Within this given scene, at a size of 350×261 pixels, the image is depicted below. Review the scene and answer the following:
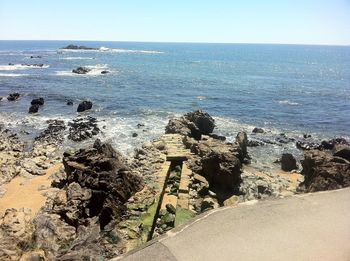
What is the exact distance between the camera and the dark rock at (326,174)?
Result: 1875 centimetres

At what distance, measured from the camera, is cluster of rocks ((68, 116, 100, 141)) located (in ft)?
110

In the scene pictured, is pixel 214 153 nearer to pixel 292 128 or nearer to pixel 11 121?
pixel 292 128

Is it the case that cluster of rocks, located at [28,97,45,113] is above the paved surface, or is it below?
below

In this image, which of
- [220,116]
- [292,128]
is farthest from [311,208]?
[220,116]

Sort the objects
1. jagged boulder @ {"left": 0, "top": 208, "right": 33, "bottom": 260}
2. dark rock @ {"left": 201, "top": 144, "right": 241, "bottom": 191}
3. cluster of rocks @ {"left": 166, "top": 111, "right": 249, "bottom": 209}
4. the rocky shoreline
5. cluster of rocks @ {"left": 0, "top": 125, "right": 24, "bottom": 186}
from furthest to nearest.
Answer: cluster of rocks @ {"left": 0, "top": 125, "right": 24, "bottom": 186} → dark rock @ {"left": 201, "top": 144, "right": 241, "bottom": 191} → cluster of rocks @ {"left": 166, "top": 111, "right": 249, "bottom": 209} → the rocky shoreline → jagged boulder @ {"left": 0, "top": 208, "right": 33, "bottom": 260}

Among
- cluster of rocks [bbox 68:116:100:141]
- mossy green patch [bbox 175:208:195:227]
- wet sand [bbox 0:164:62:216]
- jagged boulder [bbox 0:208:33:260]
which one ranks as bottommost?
wet sand [bbox 0:164:62:216]

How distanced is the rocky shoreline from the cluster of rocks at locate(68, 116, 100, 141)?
2630 mm

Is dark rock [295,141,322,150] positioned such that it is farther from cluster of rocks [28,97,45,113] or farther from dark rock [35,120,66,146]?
cluster of rocks [28,97,45,113]

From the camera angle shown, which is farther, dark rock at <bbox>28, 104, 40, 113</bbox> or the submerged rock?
the submerged rock

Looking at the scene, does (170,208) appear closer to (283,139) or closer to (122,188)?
(122,188)

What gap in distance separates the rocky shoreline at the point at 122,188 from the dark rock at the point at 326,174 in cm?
5

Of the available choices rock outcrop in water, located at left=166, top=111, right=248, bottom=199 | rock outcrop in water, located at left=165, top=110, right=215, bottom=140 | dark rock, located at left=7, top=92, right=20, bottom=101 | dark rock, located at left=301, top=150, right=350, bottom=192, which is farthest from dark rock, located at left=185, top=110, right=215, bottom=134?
dark rock, located at left=7, top=92, right=20, bottom=101

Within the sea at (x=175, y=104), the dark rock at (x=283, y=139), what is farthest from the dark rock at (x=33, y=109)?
the dark rock at (x=283, y=139)

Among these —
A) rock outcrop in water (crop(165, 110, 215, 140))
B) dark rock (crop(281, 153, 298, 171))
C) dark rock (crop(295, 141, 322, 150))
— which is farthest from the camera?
rock outcrop in water (crop(165, 110, 215, 140))
